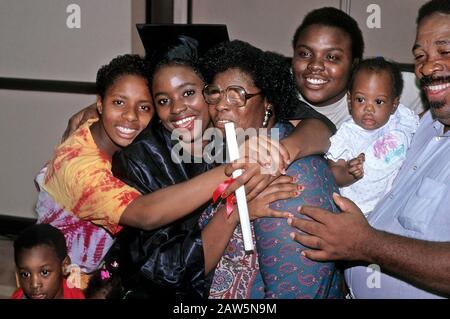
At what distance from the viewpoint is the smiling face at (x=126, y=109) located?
229 cm

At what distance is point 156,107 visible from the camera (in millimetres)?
2242

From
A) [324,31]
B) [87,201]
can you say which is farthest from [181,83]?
[324,31]

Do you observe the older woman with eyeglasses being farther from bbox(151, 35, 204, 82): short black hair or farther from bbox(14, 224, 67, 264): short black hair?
bbox(14, 224, 67, 264): short black hair

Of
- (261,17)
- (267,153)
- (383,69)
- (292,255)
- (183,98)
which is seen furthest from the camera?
(261,17)

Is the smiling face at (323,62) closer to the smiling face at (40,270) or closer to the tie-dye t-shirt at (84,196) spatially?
the tie-dye t-shirt at (84,196)

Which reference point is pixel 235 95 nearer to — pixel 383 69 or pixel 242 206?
pixel 242 206

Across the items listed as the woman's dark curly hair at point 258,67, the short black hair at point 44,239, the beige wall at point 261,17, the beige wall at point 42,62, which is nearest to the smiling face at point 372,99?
the woman's dark curly hair at point 258,67

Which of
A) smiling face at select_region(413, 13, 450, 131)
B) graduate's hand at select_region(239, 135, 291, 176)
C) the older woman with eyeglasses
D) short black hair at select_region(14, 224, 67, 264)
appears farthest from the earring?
short black hair at select_region(14, 224, 67, 264)

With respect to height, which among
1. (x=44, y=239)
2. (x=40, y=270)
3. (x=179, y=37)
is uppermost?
(x=179, y=37)

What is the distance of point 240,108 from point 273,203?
378 millimetres

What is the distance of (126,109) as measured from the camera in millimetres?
2295

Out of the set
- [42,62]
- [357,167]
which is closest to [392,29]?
[357,167]

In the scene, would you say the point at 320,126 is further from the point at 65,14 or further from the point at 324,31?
the point at 65,14

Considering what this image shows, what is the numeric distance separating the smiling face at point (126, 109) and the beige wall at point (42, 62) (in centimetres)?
184
